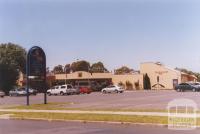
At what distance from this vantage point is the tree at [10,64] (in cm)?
8156

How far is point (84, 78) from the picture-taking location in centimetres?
9188

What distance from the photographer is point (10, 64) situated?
85125mm

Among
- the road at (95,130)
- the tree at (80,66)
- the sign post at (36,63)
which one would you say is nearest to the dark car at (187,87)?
the sign post at (36,63)

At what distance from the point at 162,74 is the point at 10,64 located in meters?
29.1

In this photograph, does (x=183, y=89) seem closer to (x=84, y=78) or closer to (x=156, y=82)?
(x=156, y=82)

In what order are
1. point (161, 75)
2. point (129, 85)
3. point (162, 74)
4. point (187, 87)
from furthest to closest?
point (129, 85) < point (161, 75) < point (162, 74) < point (187, 87)

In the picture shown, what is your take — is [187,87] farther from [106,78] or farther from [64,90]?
[106,78]

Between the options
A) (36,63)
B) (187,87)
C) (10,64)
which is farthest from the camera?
(10,64)

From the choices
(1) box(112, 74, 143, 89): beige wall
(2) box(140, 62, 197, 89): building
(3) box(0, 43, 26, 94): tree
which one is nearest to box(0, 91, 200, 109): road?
(3) box(0, 43, 26, 94): tree

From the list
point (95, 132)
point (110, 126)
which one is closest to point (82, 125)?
point (110, 126)

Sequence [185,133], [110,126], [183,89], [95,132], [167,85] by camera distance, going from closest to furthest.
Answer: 1. [185,133]
2. [95,132]
3. [110,126]
4. [183,89]
5. [167,85]

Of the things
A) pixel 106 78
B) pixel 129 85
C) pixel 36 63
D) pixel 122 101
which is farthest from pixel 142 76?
pixel 36 63

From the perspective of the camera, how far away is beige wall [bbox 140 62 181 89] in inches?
3296

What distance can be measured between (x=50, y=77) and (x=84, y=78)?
731 cm
